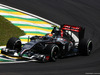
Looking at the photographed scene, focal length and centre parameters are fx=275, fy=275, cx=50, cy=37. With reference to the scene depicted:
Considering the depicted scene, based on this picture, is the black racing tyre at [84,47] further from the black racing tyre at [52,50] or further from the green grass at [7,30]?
the green grass at [7,30]

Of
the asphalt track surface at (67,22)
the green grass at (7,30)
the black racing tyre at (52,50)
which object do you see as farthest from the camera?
the green grass at (7,30)

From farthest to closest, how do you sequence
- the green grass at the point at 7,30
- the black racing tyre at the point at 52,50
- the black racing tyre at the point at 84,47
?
the green grass at the point at 7,30 < the black racing tyre at the point at 84,47 < the black racing tyre at the point at 52,50

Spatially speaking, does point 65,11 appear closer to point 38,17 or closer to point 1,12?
point 38,17

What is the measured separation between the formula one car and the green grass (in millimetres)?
3075

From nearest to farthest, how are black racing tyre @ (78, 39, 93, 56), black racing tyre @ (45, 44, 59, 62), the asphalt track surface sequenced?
the asphalt track surface → black racing tyre @ (45, 44, 59, 62) → black racing tyre @ (78, 39, 93, 56)

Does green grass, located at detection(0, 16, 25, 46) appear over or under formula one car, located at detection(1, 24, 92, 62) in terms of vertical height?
over

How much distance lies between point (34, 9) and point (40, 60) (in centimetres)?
1176

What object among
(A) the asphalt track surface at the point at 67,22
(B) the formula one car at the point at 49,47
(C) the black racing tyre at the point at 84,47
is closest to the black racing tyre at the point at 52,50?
(B) the formula one car at the point at 49,47

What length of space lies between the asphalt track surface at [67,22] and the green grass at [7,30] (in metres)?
3.91

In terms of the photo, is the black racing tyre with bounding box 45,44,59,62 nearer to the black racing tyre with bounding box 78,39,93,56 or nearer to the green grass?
the black racing tyre with bounding box 78,39,93,56

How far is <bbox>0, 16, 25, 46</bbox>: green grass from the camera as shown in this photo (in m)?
17.4

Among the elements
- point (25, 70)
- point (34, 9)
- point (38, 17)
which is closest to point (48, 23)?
point (38, 17)

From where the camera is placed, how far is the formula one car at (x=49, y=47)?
12.8 meters

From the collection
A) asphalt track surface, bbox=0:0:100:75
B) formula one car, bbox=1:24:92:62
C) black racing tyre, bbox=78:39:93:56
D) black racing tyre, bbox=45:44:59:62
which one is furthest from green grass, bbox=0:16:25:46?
black racing tyre, bbox=78:39:93:56
